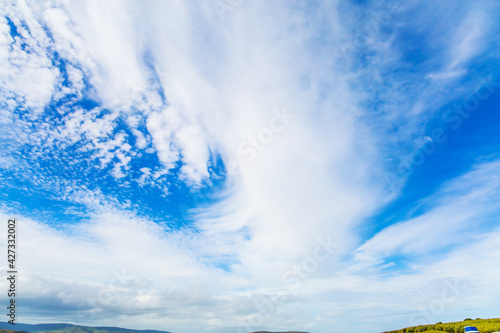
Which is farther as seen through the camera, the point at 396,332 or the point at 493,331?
the point at 396,332

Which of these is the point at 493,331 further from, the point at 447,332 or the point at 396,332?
the point at 396,332

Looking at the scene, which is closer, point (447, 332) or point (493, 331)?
point (493, 331)

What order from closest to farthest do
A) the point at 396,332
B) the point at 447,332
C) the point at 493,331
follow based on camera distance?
the point at 493,331 → the point at 447,332 → the point at 396,332

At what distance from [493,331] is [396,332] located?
105 ft

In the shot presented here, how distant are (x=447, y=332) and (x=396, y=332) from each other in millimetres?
18263

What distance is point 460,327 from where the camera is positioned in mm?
60906

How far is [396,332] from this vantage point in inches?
3059

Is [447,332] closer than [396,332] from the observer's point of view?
Yes

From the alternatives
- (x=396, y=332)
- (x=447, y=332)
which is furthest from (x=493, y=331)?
(x=396, y=332)

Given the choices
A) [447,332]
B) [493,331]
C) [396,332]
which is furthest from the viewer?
[396,332]

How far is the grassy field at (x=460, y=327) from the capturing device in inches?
2066

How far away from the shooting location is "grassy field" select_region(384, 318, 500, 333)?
172ft

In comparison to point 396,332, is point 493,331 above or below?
above
